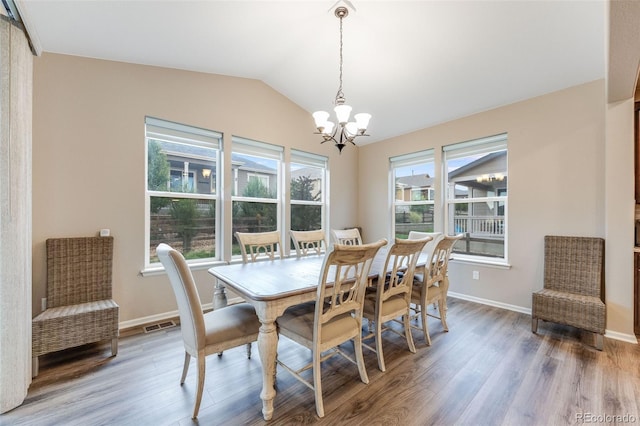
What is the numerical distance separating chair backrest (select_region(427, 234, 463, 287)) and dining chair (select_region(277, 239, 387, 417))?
3.22 feet

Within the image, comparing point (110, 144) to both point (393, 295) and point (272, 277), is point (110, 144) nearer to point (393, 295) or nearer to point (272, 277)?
point (272, 277)

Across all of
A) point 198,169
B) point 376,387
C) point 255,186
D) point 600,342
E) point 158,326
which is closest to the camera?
point 376,387

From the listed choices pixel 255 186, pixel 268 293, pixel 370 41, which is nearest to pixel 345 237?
pixel 255 186

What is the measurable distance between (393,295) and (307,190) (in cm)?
263

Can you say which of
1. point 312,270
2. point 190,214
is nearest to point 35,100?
point 190,214

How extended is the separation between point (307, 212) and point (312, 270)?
2289 mm

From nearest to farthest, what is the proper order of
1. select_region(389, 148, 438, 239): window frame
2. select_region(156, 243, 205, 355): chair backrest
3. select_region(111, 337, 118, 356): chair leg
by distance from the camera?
select_region(156, 243, 205, 355): chair backrest → select_region(111, 337, 118, 356): chair leg → select_region(389, 148, 438, 239): window frame

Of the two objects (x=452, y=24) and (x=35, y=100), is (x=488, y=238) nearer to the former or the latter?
(x=452, y=24)

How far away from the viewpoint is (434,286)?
2783mm

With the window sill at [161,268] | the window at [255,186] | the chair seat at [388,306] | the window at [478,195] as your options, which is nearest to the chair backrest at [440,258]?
the chair seat at [388,306]

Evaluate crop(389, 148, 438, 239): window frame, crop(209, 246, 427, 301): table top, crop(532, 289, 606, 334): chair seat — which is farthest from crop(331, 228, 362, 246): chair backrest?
crop(532, 289, 606, 334): chair seat

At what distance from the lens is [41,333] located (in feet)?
6.64

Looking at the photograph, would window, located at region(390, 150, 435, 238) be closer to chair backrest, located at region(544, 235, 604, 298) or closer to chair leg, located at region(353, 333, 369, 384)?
chair backrest, located at region(544, 235, 604, 298)

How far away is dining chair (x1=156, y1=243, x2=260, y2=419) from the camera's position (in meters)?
1.56
